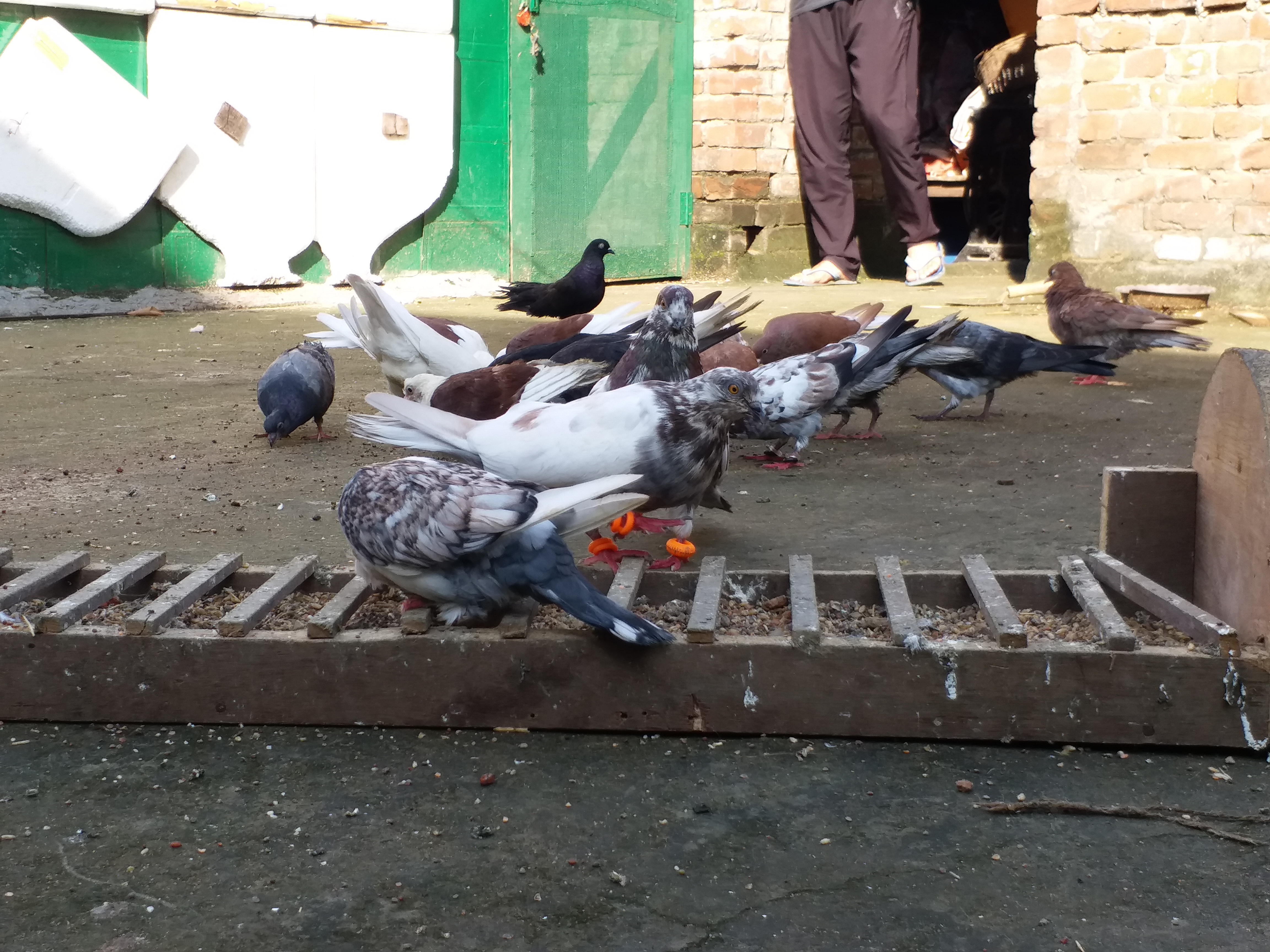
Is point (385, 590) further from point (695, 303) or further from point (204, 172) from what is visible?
point (204, 172)

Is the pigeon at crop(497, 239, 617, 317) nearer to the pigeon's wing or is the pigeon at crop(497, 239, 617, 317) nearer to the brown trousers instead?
the brown trousers

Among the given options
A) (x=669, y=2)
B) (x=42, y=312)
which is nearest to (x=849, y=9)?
(x=669, y=2)

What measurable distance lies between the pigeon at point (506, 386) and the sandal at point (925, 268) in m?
6.52

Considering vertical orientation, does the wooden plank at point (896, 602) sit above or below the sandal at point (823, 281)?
below

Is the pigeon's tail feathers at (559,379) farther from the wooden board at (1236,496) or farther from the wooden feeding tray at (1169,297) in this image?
the wooden feeding tray at (1169,297)

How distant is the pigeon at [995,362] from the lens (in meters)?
5.50

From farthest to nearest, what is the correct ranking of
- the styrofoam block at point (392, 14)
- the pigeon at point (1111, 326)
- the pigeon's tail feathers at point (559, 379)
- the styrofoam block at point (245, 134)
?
the styrofoam block at point (392, 14) < the styrofoam block at point (245, 134) < the pigeon at point (1111, 326) < the pigeon's tail feathers at point (559, 379)

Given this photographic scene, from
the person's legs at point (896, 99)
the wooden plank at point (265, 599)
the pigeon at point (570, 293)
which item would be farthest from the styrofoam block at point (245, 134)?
the wooden plank at point (265, 599)

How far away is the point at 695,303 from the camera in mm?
5543

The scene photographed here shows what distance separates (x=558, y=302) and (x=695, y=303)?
2473 mm

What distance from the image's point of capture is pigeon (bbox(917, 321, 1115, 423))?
5.50m

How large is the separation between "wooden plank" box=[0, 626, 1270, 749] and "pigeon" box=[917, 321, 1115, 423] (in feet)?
11.0

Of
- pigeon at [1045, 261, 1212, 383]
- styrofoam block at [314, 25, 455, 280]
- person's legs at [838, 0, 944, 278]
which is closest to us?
pigeon at [1045, 261, 1212, 383]

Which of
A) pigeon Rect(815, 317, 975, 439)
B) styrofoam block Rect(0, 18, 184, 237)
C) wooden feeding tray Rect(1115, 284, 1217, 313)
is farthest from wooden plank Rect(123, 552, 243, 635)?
wooden feeding tray Rect(1115, 284, 1217, 313)
